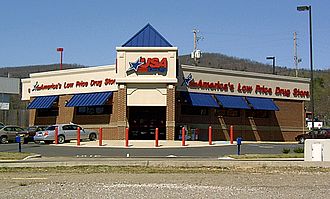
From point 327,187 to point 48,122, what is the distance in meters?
39.3

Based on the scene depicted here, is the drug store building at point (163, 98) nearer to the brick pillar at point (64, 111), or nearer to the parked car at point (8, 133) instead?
the brick pillar at point (64, 111)

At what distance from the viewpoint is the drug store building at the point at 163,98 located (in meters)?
42.7

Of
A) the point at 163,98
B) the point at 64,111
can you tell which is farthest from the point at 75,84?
the point at 163,98

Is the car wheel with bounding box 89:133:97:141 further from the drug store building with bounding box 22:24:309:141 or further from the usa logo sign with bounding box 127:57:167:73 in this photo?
the usa logo sign with bounding box 127:57:167:73

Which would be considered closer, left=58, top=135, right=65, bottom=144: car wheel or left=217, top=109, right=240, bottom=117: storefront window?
left=58, top=135, right=65, bottom=144: car wheel

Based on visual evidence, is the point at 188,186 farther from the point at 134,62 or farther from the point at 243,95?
the point at 243,95

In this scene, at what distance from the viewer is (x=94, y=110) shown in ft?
155

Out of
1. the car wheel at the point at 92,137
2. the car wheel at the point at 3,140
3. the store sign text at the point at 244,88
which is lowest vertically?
the car wheel at the point at 3,140

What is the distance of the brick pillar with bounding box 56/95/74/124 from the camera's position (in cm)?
4891

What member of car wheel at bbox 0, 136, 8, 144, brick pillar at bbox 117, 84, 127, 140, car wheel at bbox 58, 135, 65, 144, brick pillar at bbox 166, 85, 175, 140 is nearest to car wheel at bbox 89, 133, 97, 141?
brick pillar at bbox 117, 84, 127, 140

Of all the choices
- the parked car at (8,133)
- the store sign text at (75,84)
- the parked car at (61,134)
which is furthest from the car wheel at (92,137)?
the parked car at (8,133)

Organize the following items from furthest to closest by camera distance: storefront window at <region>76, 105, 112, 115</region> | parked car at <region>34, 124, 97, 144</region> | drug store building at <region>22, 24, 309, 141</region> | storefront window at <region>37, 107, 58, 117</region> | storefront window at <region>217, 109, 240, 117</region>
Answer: storefront window at <region>37, 107, 58, 117</region>, storefront window at <region>217, 109, 240, 117</region>, storefront window at <region>76, 105, 112, 115</region>, drug store building at <region>22, 24, 309, 141</region>, parked car at <region>34, 124, 97, 144</region>

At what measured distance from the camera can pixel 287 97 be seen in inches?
2074

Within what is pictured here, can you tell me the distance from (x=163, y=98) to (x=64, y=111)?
11.6 m
